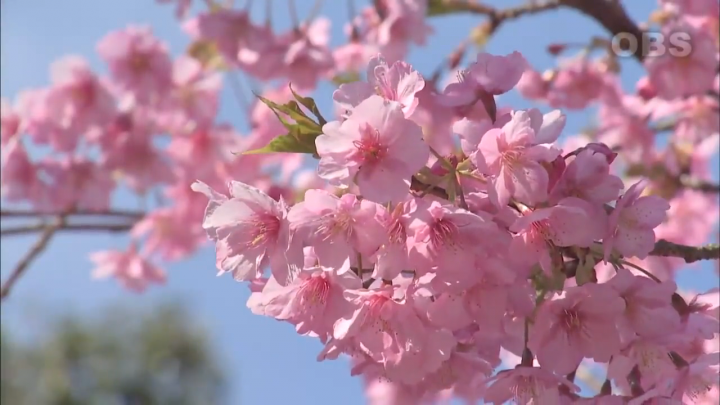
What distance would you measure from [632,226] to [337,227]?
0.96ft

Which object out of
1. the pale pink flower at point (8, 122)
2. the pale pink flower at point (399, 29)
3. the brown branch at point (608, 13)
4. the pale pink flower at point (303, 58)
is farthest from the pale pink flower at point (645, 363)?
the pale pink flower at point (8, 122)

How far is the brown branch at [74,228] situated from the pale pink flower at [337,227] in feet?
5.07

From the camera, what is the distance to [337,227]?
2.43ft

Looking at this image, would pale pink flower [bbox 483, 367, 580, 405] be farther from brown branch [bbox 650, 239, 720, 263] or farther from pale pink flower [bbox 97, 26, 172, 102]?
pale pink flower [bbox 97, 26, 172, 102]

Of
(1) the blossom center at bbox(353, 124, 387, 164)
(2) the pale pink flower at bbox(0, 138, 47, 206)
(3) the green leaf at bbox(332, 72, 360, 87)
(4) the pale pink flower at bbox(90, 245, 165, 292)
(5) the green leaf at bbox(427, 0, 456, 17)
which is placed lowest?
(1) the blossom center at bbox(353, 124, 387, 164)

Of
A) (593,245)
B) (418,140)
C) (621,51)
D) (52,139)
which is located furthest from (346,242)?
(52,139)

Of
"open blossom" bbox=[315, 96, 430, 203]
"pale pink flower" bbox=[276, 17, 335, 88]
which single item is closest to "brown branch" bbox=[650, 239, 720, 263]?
"open blossom" bbox=[315, 96, 430, 203]

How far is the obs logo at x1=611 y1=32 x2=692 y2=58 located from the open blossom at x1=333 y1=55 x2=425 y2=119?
107 cm

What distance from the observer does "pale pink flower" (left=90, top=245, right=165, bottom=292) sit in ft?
9.53

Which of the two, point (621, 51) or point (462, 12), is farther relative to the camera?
point (462, 12)

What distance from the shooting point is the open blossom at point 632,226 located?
770mm

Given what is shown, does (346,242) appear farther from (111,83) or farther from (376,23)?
(111,83)

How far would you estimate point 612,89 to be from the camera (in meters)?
2.32

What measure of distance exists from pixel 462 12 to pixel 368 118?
4.47 feet
